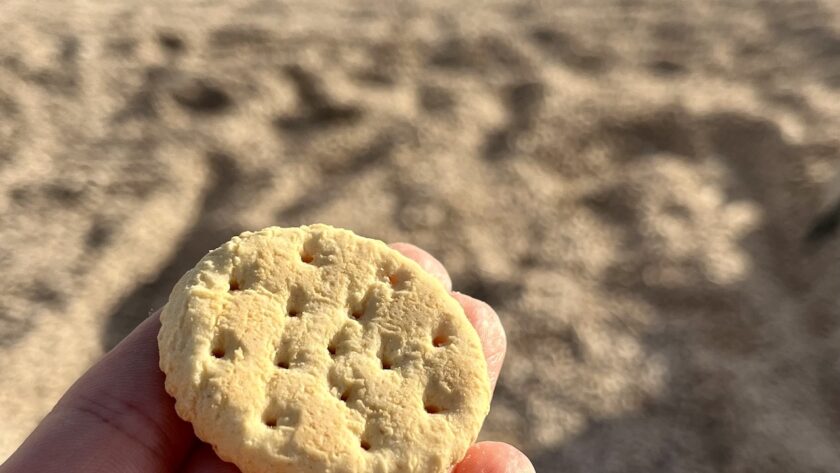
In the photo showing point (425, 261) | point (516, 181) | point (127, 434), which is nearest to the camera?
point (127, 434)

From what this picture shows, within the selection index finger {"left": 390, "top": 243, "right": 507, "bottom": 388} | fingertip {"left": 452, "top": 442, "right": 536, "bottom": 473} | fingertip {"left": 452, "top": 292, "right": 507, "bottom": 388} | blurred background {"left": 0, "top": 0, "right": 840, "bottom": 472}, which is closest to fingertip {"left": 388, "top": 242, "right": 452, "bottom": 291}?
index finger {"left": 390, "top": 243, "right": 507, "bottom": 388}

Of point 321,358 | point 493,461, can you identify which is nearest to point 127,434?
point 321,358

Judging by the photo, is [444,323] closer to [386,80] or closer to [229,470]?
[229,470]

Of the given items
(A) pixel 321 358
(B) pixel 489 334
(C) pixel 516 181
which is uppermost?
(A) pixel 321 358

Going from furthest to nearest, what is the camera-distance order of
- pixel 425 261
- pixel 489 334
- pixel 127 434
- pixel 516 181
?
pixel 516 181
pixel 425 261
pixel 489 334
pixel 127 434

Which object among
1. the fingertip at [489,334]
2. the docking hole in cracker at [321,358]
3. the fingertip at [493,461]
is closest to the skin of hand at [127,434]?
the fingertip at [493,461]

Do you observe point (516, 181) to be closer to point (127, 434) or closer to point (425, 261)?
point (425, 261)

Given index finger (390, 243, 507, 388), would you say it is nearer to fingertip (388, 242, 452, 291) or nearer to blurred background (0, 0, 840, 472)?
fingertip (388, 242, 452, 291)

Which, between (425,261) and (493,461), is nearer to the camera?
(493,461)
